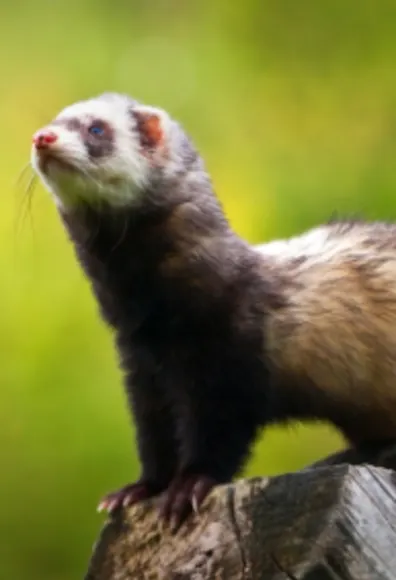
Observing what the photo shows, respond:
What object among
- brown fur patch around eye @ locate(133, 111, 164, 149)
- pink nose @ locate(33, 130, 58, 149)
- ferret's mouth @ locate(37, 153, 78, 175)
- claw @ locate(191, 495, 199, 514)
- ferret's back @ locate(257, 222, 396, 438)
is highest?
brown fur patch around eye @ locate(133, 111, 164, 149)

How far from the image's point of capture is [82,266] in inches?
61.2

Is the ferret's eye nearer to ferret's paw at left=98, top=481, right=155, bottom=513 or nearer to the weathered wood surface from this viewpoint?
ferret's paw at left=98, top=481, right=155, bottom=513

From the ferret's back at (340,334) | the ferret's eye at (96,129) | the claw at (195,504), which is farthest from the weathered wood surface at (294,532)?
the ferret's eye at (96,129)

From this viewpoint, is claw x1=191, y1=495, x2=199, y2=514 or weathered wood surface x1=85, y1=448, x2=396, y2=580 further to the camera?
claw x1=191, y1=495, x2=199, y2=514

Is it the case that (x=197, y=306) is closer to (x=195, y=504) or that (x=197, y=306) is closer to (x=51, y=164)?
(x=51, y=164)

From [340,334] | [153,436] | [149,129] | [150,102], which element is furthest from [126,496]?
[150,102]

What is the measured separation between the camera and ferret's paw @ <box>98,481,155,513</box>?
1.27 m

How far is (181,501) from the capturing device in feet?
3.71

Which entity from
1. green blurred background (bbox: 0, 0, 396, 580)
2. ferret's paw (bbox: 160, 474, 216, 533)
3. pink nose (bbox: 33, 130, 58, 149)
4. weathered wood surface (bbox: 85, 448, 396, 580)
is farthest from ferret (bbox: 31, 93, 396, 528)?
green blurred background (bbox: 0, 0, 396, 580)

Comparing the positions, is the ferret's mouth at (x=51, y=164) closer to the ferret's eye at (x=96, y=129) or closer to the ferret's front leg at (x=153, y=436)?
the ferret's eye at (x=96, y=129)

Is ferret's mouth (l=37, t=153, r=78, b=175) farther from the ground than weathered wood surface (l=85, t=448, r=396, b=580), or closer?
farther from the ground

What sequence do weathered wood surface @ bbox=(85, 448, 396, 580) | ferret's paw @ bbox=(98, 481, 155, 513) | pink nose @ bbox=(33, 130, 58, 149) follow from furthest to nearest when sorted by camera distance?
pink nose @ bbox=(33, 130, 58, 149), ferret's paw @ bbox=(98, 481, 155, 513), weathered wood surface @ bbox=(85, 448, 396, 580)

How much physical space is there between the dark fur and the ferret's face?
26mm

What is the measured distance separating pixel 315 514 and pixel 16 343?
121 centimetres
